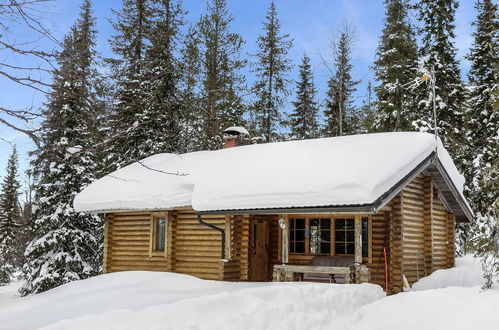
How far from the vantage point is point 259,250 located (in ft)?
54.6

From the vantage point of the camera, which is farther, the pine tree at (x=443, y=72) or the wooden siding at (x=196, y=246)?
the pine tree at (x=443, y=72)

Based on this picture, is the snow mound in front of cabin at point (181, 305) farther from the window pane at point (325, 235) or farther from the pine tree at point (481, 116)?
the pine tree at point (481, 116)

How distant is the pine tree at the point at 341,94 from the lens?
1254 inches

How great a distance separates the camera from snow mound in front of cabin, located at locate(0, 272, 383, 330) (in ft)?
24.7

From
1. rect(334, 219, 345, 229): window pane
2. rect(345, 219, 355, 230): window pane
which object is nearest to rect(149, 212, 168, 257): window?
rect(334, 219, 345, 229): window pane

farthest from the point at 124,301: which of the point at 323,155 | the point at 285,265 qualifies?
the point at 323,155

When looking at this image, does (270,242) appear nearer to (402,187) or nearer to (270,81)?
(402,187)

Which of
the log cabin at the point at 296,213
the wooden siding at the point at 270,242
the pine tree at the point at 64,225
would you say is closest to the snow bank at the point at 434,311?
the log cabin at the point at 296,213

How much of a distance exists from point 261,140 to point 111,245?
16.7m

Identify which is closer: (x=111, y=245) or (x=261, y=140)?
(x=111, y=245)

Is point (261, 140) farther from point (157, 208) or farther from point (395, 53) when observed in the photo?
point (157, 208)

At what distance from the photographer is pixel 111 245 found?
60.1 feet

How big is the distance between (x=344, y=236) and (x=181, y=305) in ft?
28.1

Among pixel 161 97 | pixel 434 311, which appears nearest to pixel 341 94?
pixel 161 97
